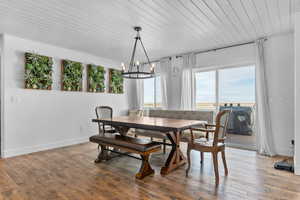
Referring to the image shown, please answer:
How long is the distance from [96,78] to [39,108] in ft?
5.57

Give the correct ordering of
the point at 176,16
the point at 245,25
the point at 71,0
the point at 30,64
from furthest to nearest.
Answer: the point at 30,64, the point at 245,25, the point at 176,16, the point at 71,0

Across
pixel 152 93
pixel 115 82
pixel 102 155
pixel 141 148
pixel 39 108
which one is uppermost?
pixel 115 82

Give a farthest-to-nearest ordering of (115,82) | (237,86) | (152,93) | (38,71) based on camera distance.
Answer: (152,93), (115,82), (237,86), (38,71)

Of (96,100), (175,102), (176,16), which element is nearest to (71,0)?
(176,16)

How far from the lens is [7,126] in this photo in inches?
137

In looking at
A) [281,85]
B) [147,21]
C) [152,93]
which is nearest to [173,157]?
[147,21]

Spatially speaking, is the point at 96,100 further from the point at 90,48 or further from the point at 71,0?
the point at 71,0

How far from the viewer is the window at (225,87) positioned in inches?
165

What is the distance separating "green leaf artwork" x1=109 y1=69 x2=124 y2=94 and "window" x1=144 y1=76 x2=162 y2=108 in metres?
0.97

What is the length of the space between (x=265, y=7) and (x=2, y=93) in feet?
16.5

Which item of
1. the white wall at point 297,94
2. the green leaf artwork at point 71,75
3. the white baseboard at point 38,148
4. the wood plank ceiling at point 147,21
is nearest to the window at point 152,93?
the wood plank ceiling at point 147,21

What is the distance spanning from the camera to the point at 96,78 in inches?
199

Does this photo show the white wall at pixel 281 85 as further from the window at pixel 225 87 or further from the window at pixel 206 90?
the window at pixel 206 90

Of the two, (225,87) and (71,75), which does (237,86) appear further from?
(71,75)
